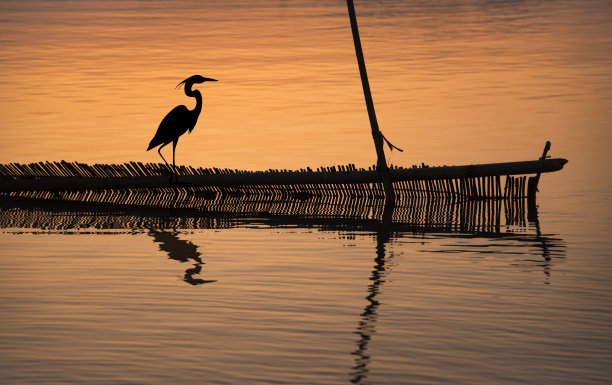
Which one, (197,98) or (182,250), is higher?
(197,98)

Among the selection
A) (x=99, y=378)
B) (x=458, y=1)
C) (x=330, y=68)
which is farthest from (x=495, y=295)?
(x=458, y=1)

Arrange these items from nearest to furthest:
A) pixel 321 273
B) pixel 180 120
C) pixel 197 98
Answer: pixel 321 273
pixel 197 98
pixel 180 120

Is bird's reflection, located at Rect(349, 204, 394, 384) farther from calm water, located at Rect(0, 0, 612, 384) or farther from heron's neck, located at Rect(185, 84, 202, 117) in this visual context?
heron's neck, located at Rect(185, 84, 202, 117)

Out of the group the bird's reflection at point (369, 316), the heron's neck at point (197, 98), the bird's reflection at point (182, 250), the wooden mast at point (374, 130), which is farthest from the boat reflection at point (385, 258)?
the heron's neck at point (197, 98)

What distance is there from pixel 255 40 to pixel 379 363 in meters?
44.9

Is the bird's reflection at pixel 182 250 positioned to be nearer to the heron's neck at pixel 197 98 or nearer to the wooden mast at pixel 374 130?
the heron's neck at pixel 197 98

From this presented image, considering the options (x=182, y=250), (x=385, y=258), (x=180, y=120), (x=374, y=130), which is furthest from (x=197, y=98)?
(x=385, y=258)

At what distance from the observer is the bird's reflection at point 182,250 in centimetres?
1040

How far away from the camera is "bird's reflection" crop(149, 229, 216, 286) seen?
10.4 metres

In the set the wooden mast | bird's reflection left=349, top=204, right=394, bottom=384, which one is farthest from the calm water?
the wooden mast

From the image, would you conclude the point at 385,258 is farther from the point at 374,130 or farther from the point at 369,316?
the point at 374,130

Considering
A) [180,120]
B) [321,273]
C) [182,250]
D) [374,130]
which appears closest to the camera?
[321,273]

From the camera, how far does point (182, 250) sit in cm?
1235

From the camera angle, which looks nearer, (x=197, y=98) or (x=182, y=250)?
(x=182, y=250)
